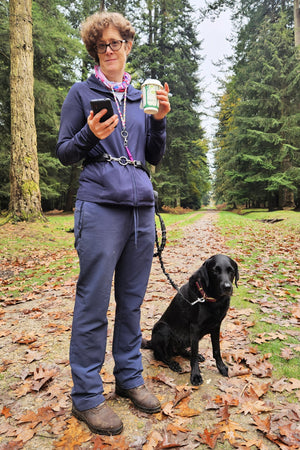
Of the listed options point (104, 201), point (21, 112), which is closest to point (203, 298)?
point (104, 201)

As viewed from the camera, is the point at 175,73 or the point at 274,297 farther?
the point at 175,73

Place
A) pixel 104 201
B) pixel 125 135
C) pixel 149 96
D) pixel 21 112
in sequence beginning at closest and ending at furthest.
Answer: pixel 149 96
pixel 104 201
pixel 125 135
pixel 21 112

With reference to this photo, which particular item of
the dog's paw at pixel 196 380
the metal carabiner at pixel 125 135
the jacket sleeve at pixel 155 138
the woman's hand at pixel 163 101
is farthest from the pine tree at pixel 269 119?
the metal carabiner at pixel 125 135

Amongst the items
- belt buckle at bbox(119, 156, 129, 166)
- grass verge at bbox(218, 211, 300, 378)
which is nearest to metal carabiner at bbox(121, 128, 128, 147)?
belt buckle at bbox(119, 156, 129, 166)

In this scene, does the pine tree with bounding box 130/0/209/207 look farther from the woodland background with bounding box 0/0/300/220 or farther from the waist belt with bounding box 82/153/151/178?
the waist belt with bounding box 82/153/151/178

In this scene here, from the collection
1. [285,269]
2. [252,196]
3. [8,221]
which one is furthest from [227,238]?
[252,196]

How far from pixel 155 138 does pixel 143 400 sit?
6.52ft

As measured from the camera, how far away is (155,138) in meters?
2.12

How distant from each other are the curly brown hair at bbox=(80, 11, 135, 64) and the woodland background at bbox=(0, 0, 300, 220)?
884 cm

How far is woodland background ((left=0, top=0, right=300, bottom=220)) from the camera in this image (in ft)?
47.0

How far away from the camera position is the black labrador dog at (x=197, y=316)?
2.53m

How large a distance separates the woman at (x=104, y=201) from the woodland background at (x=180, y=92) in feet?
29.1

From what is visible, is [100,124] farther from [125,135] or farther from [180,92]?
[180,92]

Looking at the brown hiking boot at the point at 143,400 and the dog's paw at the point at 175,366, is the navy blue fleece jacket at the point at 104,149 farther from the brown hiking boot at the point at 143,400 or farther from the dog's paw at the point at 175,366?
the dog's paw at the point at 175,366
